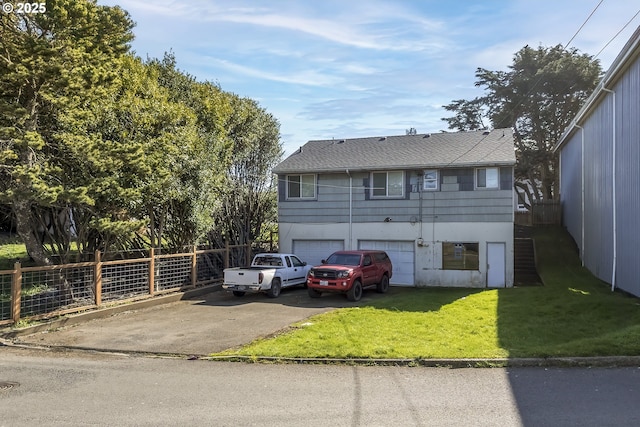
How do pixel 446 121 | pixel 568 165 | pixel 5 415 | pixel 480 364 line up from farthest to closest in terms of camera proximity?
pixel 446 121, pixel 568 165, pixel 480 364, pixel 5 415

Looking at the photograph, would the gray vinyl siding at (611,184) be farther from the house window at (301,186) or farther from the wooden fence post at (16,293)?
the wooden fence post at (16,293)

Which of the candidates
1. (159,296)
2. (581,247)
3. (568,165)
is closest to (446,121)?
(568,165)

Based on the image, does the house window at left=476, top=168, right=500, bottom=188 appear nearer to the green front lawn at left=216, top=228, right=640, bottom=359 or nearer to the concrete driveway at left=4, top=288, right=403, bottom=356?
the green front lawn at left=216, top=228, right=640, bottom=359

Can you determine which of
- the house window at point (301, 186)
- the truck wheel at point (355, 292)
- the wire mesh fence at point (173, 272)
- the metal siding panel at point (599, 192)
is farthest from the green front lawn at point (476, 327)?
the house window at point (301, 186)

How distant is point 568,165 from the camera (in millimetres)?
31375

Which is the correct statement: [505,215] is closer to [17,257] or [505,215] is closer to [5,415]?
[5,415]

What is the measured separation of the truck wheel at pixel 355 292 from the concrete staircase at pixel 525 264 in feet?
24.0

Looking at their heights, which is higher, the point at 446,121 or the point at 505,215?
the point at 446,121

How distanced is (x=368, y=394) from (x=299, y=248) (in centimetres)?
1671

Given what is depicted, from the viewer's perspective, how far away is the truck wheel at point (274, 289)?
1856cm

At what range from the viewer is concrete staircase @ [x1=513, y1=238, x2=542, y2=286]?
2209cm

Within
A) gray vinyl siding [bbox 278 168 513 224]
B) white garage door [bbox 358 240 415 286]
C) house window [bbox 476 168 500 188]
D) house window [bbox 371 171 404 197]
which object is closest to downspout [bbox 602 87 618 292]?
gray vinyl siding [bbox 278 168 513 224]

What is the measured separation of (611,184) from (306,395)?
16010 millimetres

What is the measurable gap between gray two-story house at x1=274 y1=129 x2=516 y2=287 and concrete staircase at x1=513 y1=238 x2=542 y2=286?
1858 millimetres
